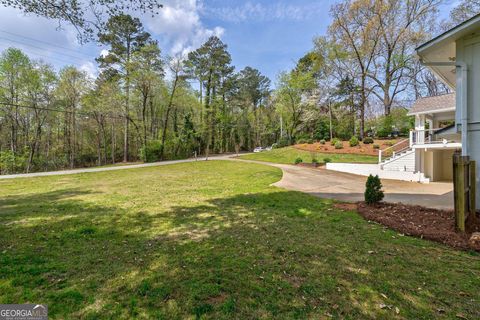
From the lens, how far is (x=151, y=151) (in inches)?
1042

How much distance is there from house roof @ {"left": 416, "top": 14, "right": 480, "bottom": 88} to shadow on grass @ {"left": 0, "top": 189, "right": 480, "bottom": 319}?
4745 mm

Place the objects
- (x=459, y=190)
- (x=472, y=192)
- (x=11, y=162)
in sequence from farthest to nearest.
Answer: (x=11, y=162)
(x=472, y=192)
(x=459, y=190)

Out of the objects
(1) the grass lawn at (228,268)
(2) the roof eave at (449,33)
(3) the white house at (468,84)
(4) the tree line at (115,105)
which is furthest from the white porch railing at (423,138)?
(4) the tree line at (115,105)

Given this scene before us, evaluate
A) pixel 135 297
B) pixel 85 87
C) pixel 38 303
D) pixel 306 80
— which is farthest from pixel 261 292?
pixel 306 80

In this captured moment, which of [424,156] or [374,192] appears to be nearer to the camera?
[374,192]

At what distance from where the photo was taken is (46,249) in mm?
3748

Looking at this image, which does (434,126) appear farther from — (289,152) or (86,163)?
(86,163)

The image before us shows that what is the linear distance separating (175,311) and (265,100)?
46.8 meters

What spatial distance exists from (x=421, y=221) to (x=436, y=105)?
12884mm

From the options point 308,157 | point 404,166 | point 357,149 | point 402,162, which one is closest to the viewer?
point 404,166

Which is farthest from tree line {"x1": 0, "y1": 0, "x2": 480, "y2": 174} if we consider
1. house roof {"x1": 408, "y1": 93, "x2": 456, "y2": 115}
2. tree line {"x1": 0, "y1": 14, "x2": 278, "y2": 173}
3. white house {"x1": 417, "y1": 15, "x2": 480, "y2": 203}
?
white house {"x1": 417, "y1": 15, "x2": 480, "y2": 203}

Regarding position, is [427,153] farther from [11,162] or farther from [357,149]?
[11,162]

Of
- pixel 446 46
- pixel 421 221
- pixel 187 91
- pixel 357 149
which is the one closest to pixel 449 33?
pixel 446 46

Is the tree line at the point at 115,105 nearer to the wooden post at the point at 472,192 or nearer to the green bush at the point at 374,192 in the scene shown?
the green bush at the point at 374,192
